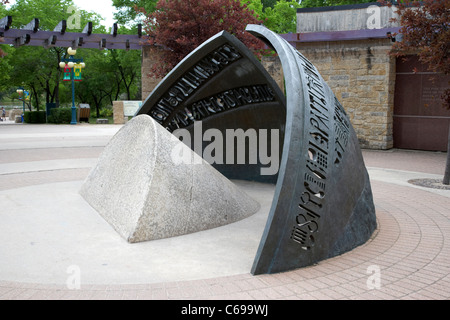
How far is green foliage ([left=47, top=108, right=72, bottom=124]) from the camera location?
30.7 meters

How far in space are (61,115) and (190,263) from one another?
2844 centimetres

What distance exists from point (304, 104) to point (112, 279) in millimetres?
2828

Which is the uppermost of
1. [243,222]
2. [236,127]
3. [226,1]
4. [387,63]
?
[226,1]

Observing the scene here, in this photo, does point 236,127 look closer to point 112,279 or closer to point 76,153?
point 112,279

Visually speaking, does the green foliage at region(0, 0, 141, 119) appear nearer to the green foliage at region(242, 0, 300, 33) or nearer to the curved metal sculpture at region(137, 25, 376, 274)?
the green foliage at region(242, 0, 300, 33)

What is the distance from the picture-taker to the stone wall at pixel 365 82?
1522 cm

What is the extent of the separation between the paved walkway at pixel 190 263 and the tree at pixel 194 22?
805 centimetres

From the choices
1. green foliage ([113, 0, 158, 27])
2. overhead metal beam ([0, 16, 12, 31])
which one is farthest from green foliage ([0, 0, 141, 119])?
overhead metal beam ([0, 16, 12, 31])

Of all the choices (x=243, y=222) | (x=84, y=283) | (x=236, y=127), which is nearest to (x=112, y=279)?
(x=84, y=283)

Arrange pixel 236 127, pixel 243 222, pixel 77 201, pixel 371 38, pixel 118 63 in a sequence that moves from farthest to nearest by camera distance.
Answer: pixel 118 63 → pixel 371 38 → pixel 236 127 → pixel 77 201 → pixel 243 222

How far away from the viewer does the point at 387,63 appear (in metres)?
15.1

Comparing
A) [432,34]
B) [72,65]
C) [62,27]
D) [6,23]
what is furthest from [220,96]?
[72,65]

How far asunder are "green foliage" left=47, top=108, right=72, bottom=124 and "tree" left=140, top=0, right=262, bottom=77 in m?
17.8

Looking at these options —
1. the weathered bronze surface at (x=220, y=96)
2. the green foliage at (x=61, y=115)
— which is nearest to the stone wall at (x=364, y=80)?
the weathered bronze surface at (x=220, y=96)
